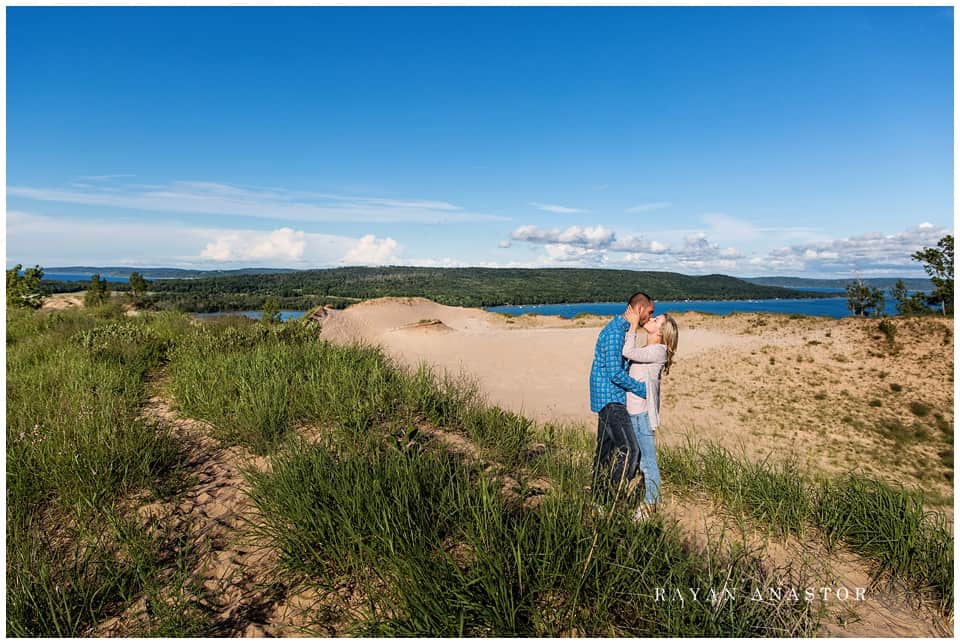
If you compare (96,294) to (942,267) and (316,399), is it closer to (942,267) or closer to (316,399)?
(316,399)

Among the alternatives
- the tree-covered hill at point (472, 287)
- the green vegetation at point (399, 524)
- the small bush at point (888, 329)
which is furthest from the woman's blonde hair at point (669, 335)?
the small bush at point (888, 329)

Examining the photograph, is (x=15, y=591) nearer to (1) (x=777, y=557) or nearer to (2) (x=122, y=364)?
(1) (x=777, y=557)

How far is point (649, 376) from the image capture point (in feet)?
11.7

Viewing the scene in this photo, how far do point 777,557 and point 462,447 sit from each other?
2.67 meters

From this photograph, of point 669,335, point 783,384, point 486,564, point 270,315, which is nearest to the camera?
point 486,564

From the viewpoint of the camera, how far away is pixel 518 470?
4238 mm

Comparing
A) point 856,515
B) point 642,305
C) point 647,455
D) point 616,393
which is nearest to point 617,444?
point 647,455

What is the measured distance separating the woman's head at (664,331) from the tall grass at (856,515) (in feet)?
4.68

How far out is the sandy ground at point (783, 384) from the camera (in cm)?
1059

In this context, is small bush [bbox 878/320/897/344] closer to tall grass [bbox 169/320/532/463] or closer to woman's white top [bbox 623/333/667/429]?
tall grass [bbox 169/320/532/463]

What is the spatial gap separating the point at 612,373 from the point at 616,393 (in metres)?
0.20

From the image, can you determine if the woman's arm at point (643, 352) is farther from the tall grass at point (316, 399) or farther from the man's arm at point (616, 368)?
the tall grass at point (316, 399)

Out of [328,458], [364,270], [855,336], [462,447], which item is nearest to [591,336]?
[855,336]

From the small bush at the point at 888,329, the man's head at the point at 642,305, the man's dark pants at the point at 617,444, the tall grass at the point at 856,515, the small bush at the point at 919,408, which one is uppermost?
the man's head at the point at 642,305
